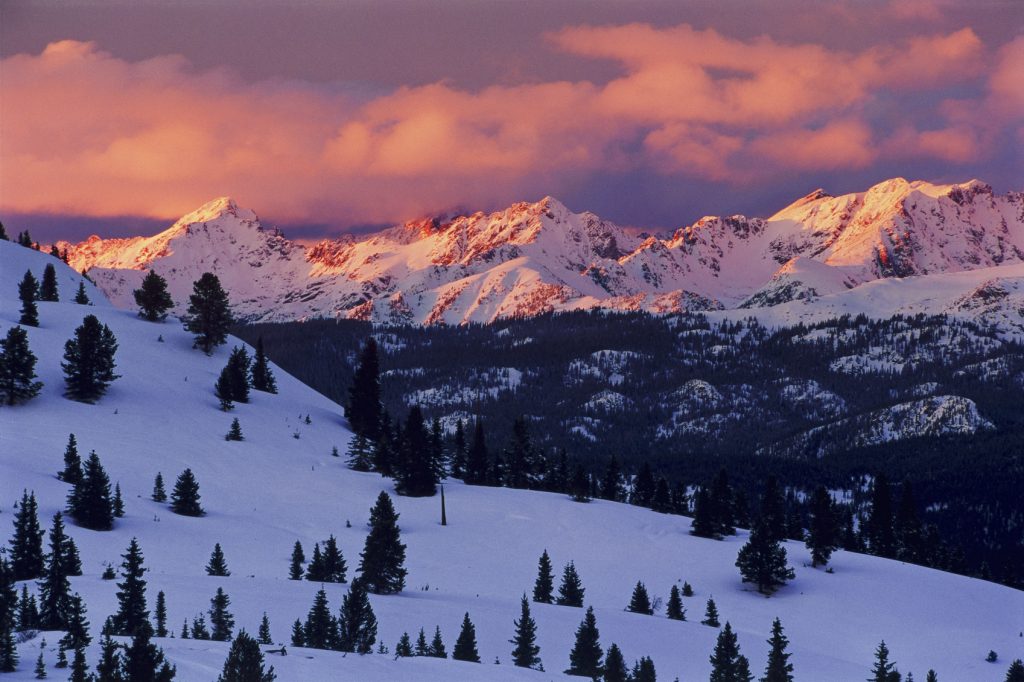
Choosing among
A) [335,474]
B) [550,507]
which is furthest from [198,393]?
[550,507]

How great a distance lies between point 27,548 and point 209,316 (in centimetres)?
7130

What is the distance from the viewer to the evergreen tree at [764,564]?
8869cm

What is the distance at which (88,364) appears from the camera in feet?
347

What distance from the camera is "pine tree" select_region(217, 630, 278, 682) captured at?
1390 inches

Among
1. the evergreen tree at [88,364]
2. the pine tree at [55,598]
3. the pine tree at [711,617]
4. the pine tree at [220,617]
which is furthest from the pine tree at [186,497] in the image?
the pine tree at [711,617]

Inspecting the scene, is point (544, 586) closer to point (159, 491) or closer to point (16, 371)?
point (159, 491)

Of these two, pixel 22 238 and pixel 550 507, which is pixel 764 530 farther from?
pixel 22 238

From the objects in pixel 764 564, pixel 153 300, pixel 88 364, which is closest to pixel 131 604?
pixel 764 564

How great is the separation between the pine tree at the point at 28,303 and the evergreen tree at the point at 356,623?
235 feet

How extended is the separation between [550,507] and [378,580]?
108 feet

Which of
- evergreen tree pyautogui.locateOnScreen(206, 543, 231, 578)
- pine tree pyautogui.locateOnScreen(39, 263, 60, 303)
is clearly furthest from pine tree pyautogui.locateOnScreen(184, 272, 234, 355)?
evergreen tree pyautogui.locateOnScreen(206, 543, 231, 578)

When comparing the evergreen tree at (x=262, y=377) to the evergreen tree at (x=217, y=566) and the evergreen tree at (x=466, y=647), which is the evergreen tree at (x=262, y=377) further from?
the evergreen tree at (x=466, y=647)

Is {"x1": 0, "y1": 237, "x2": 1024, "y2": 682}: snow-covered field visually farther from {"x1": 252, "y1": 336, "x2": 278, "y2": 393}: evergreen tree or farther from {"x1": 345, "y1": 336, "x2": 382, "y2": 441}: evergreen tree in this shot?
{"x1": 252, "y1": 336, "x2": 278, "y2": 393}: evergreen tree

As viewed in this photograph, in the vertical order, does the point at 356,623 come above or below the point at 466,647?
above
